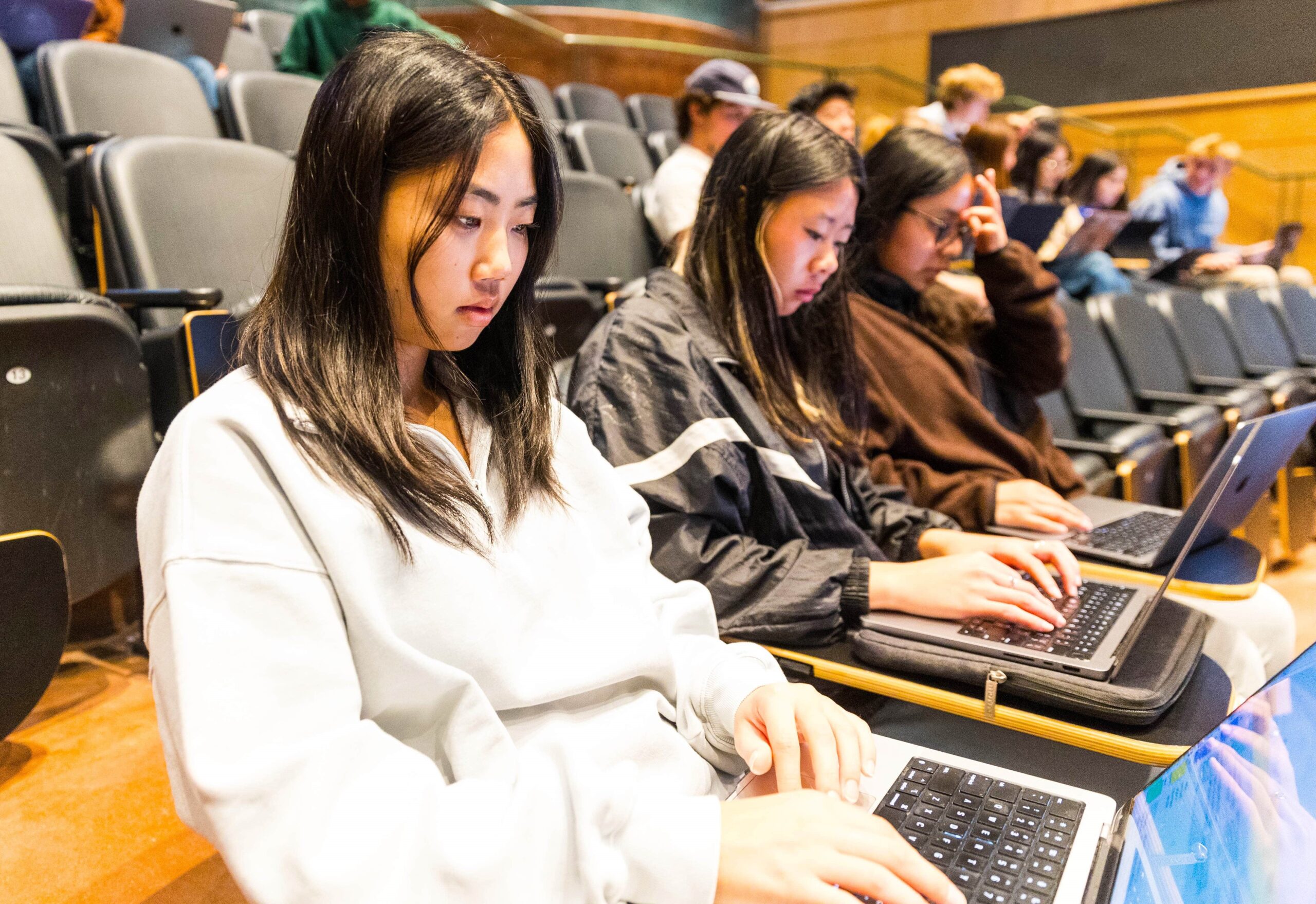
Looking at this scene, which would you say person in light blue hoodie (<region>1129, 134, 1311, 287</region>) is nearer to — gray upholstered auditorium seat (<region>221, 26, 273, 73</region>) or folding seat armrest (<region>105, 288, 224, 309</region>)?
gray upholstered auditorium seat (<region>221, 26, 273, 73</region>)

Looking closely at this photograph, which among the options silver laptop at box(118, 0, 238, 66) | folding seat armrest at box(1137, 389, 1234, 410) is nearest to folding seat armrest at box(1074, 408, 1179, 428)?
folding seat armrest at box(1137, 389, 1234, 410)

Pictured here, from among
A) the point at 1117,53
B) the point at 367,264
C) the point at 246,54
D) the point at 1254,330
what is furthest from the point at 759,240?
the point at 1117,53

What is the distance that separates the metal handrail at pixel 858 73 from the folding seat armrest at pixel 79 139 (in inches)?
139

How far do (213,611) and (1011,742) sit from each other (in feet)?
2.45

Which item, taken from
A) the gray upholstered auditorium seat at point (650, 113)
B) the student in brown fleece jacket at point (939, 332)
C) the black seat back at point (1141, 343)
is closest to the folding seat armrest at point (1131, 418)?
the black seat back at point (1141, 343)

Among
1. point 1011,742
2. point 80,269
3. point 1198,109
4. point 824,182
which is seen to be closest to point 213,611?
point 1011,742

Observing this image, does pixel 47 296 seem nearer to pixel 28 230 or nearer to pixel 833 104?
pixel 28 230

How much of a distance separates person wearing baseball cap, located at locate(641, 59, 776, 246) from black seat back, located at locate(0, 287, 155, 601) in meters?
1.55

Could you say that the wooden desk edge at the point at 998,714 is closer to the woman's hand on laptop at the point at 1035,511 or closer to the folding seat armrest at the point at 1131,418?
the woman's hand on laptop at the point at 1035,511

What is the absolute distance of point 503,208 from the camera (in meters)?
0.66

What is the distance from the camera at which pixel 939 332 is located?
169cm

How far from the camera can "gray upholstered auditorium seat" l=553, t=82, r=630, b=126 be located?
4781 millimetres

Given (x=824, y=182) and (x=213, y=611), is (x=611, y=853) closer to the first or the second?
(x=213, y=611)

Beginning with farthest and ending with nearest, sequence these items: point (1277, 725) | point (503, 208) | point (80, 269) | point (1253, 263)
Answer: point (1253, 263), point (80, 269), point (503, 208), point (1277, 725)
